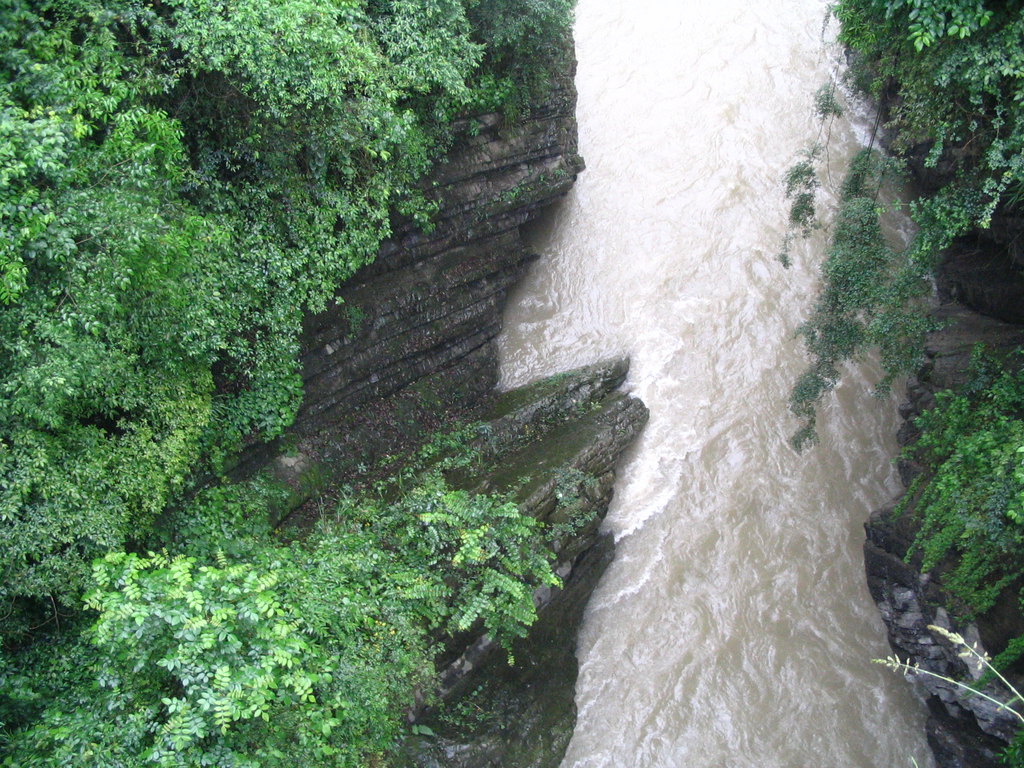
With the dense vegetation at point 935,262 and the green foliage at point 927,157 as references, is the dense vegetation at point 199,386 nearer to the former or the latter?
the dense vegetation at point 935,262

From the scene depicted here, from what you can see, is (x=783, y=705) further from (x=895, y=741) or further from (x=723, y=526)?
(x=723, y=526)

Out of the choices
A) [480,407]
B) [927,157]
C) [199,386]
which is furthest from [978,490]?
[199,386]

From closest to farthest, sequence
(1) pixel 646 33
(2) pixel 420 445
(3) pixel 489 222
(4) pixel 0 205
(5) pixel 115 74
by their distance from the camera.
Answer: (4) pixel 0 205
(5) pixel 115 74
(2) pixel 420 445
(3) pixel 489 222
(1) pixel 646 33

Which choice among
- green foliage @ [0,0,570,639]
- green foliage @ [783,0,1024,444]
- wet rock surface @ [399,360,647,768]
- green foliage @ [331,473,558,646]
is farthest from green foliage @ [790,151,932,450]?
green foliage @ [0,0,570,639]

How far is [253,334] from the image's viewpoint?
28.2 ft

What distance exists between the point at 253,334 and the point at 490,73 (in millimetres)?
6118

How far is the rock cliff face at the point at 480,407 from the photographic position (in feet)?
30.7

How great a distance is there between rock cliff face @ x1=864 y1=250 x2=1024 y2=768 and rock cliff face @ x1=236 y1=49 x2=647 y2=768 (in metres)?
4.37

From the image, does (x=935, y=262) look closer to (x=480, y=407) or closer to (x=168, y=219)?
(x=480, y=407)

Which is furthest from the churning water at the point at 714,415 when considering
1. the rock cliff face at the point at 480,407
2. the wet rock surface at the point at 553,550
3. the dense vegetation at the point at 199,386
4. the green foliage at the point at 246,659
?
the green foliage at the point at 246,659

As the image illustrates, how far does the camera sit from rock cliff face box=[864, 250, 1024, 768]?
8867 mm

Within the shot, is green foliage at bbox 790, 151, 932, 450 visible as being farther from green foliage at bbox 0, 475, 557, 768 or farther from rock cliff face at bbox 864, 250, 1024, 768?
green foliage at bbox 0, 475, 557, 768

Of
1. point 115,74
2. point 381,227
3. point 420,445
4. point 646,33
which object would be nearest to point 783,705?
point 420,445

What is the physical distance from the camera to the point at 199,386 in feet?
25.4
